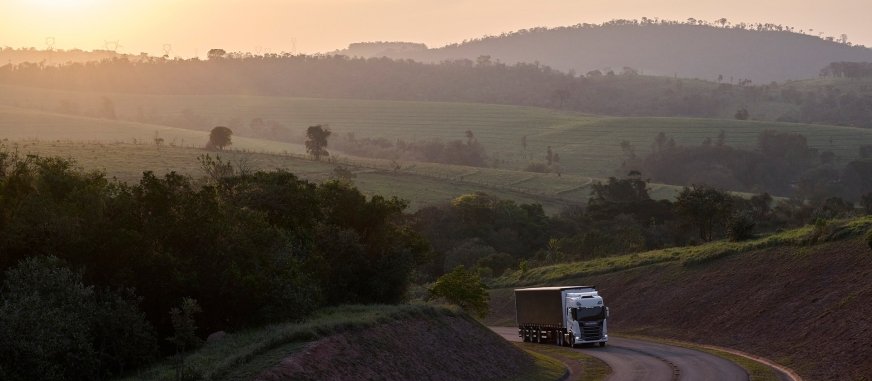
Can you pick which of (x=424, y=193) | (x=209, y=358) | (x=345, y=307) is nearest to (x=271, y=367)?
(x=209, y=358)

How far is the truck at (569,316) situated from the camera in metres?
61.3

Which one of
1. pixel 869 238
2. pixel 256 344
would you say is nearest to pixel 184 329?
pixel 256 344

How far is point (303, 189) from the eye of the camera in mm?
57156

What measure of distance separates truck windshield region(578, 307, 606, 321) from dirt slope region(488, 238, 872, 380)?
6.37m

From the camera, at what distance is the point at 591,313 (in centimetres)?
6191

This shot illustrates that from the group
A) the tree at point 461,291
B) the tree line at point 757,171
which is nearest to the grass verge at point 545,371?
the tree at point 461,291

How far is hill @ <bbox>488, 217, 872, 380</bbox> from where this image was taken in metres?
49.7

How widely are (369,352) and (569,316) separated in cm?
2645

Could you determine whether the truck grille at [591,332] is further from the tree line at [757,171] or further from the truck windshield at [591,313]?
the tree line at [757,171]

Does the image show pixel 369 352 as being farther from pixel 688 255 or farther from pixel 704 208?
pixel 704 208

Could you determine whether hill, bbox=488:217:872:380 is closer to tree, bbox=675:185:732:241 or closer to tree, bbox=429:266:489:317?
tree, bbox=429:266:489:317

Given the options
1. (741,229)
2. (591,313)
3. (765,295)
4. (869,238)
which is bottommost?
(591,313)

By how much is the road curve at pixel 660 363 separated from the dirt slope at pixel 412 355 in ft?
16.9

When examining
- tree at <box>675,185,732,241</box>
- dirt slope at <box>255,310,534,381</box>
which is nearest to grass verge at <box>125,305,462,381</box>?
dirt slope at <box>255,310,534,381</box>
